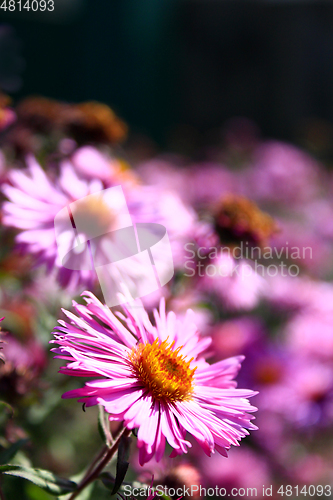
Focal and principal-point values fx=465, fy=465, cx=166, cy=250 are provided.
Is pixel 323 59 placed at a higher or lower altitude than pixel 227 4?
lower

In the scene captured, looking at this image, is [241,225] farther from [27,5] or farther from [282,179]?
[282,179]

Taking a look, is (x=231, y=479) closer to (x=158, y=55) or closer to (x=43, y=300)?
(x=43, y=300)

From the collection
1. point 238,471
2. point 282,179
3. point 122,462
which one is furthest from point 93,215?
point 282,179

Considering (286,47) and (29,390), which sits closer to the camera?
(29,390)

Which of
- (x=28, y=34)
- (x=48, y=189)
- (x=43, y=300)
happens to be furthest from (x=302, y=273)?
(x=28, y=34)

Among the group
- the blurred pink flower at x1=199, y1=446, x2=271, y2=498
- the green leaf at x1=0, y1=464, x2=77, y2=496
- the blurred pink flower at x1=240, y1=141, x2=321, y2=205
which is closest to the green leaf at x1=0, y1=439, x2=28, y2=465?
the green leaf at x1=0, y1=464, x2=77, y2=496

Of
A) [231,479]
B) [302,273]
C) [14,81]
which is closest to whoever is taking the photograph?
[14,81]
